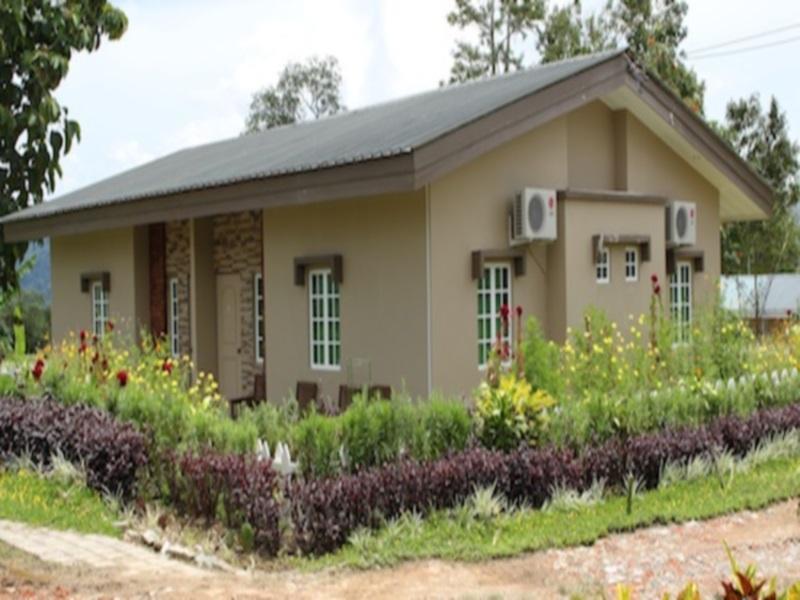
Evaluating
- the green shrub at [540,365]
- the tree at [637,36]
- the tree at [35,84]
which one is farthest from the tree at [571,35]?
the green shrub at [540,365]

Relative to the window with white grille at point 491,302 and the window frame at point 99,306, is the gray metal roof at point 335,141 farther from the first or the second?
the window with white grille at point 491,302

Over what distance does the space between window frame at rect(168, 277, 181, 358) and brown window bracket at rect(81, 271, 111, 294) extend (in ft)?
4.93

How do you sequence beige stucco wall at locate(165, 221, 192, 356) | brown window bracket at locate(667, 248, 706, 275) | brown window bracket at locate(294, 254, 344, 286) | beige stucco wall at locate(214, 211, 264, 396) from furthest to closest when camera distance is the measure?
beige stucco wall at locate(165, 221, 192, 356)
brown window bracket at locate(667, 248, 706, 275)
beige stucco wall at locate(214, 211, 264, 396)
brown window bracket at locate(294, 254, 344, 286)

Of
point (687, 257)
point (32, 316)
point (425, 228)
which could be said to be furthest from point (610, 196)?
point (32, 316)

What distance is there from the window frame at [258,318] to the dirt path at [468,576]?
853 cm

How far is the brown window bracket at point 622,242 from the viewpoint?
43.9 feet

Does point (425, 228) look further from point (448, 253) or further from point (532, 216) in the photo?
point (532, 216)

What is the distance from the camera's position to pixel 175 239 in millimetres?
17016

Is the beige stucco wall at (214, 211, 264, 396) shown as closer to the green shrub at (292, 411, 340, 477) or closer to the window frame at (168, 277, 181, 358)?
the window frame at (168, 277, 181, 358)

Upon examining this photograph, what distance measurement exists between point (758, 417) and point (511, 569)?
4957mm

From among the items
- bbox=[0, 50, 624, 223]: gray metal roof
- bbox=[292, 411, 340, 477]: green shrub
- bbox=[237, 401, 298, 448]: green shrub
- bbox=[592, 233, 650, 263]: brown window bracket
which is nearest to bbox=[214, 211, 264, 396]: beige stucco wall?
bbox=[0, 50, 624, 223]: gray metal roof

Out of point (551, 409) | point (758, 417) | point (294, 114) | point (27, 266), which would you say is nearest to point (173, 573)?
point (551, 409)

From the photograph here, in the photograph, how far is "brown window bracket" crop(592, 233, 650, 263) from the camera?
1337cm

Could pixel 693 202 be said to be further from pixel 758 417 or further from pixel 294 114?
pixel 294 114
